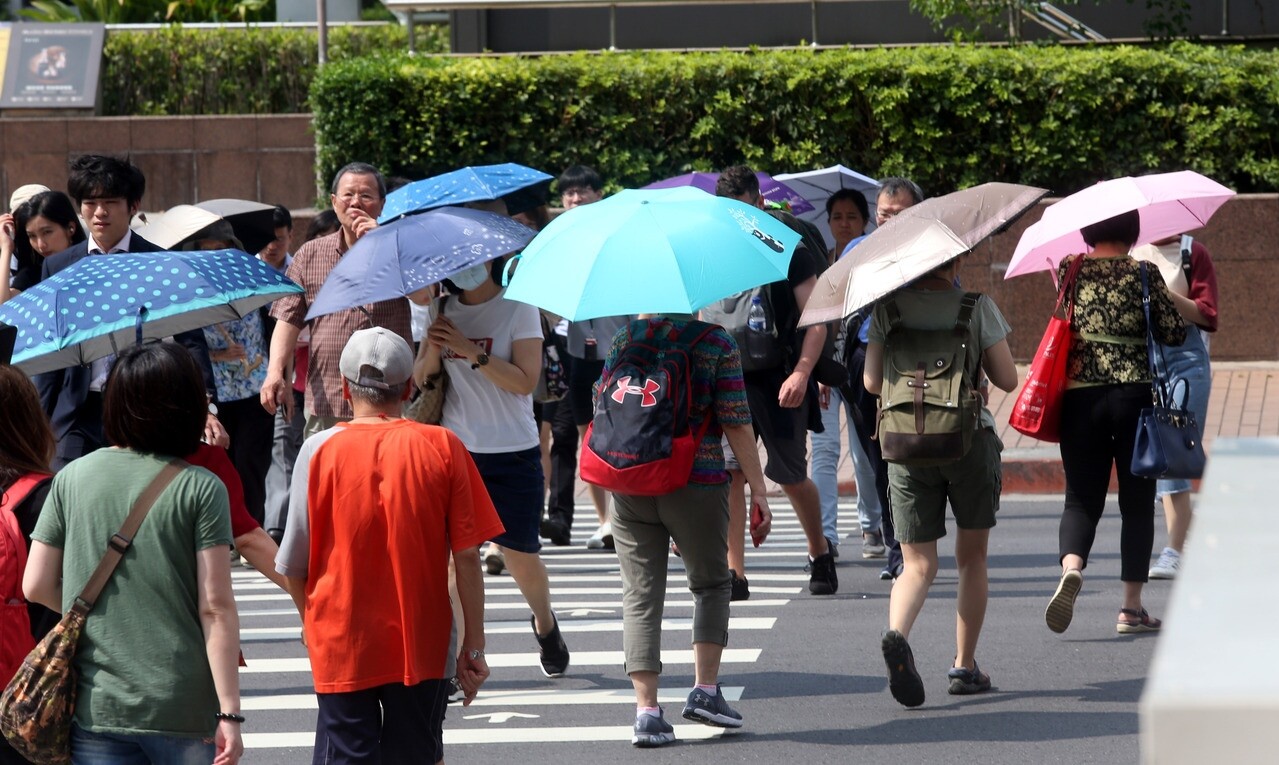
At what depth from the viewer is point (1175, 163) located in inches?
643

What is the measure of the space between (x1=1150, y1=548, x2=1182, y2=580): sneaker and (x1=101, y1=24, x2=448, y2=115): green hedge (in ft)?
48.7

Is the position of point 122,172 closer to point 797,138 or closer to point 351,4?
point 797,138

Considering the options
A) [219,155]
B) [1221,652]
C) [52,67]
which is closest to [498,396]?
[1221,652]

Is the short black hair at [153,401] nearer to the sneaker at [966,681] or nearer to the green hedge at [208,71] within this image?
the sneaker at [966,681]

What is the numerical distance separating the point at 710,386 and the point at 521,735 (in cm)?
147

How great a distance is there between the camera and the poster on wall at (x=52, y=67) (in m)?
19.7

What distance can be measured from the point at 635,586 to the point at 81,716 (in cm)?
244

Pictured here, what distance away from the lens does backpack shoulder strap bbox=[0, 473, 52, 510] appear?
13.9ft

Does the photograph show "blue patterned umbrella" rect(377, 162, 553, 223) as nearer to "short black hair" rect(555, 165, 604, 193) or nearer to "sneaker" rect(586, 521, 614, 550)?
"short black hair" rect(555, 165, 604, 193)

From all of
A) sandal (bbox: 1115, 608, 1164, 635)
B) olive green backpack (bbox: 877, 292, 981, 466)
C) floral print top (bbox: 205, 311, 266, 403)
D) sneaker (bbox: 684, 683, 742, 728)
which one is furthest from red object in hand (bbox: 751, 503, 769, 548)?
floral print top (bbox: 205, 311, 266, 403)

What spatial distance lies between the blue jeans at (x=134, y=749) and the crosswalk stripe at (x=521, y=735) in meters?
2.28

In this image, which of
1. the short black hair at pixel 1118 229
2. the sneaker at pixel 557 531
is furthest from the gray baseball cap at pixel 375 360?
the sneaker at pixel 557 531

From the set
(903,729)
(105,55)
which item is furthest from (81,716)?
(105,55)

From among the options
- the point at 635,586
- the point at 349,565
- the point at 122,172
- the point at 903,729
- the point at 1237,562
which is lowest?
the point at 903,729
